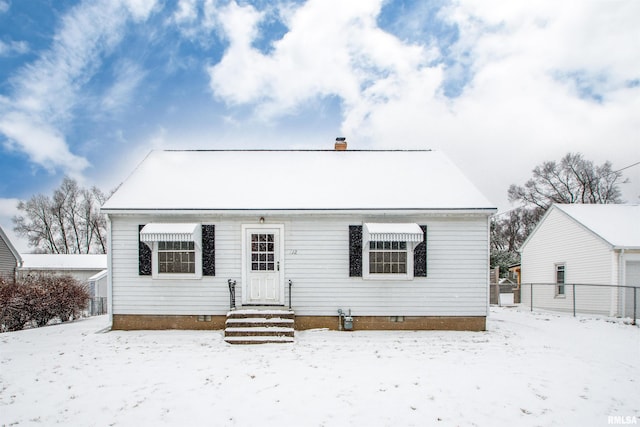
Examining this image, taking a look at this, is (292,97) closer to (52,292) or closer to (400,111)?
(400,111)

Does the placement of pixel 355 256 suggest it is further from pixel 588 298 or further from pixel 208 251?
pixel 588 298

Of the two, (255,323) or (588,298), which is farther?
(588,298)

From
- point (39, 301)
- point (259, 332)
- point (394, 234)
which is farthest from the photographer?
point (39, 301)

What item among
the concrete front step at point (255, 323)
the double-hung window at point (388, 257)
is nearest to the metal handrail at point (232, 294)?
the concrete front step at point (255, 323)

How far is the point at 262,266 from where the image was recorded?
10.9m

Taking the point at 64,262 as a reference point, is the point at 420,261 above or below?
above

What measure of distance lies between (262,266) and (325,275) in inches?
63.4

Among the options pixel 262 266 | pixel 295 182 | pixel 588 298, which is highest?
pixel 295 182

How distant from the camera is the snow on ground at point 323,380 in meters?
5.41

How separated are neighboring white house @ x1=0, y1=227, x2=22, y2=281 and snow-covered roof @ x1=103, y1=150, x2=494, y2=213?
49.5 feet

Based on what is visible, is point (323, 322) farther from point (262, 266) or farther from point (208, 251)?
point (208, 251)

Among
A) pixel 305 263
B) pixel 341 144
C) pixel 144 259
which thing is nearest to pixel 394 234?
pixel 305 263

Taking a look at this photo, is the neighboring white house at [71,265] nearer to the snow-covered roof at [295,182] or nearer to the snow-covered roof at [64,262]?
the snow-covered roof at [64,262]

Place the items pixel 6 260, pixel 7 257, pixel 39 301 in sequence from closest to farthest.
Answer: pixel 39 301, pixel 6 260, pixel 7 257
